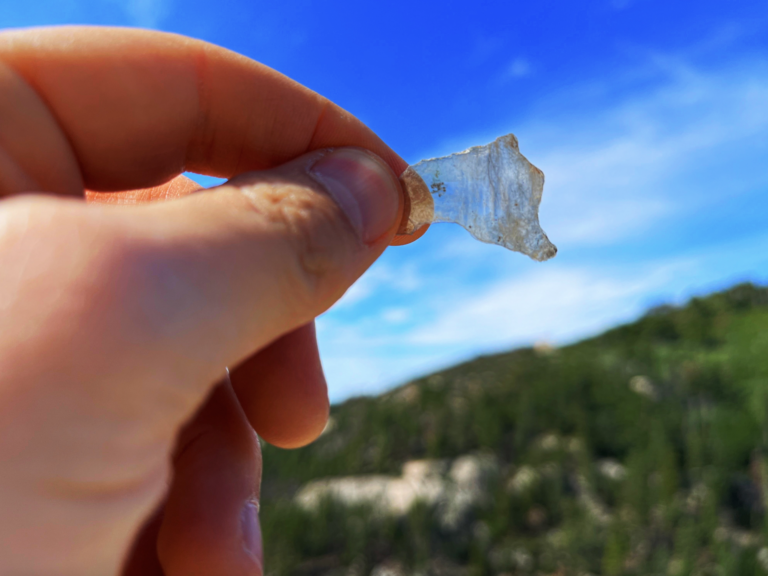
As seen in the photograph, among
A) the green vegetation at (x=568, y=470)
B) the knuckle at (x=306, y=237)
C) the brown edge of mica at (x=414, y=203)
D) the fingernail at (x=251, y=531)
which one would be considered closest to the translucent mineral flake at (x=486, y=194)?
the brown edge of mica at (x=414, y=203)

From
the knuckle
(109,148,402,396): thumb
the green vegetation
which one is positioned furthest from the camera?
the green vegetation

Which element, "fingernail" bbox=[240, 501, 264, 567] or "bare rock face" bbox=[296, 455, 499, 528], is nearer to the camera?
"fingernail" bbox=[240, 501, 264, 567]

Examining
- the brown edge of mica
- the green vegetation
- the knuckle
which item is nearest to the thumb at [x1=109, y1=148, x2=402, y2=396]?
the knuckle

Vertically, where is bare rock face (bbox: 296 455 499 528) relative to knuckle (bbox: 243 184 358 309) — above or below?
below

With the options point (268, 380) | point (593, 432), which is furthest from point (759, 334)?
point (268, 380)

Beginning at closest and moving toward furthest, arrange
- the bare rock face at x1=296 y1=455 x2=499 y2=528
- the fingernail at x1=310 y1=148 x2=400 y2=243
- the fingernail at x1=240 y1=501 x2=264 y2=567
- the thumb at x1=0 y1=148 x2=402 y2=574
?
1. the thumb at x1=0 y1=148 x2=402 y2=574
2. the fingernail at x1=310 y1=148 x2=400 y2=243
3. the fingernail at x1=240 y1=501 x2=264 y2=567
4. the bare rock face at x1=296 y1=455 x2=499 y2=528

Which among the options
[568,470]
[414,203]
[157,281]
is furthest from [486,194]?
[568,470]

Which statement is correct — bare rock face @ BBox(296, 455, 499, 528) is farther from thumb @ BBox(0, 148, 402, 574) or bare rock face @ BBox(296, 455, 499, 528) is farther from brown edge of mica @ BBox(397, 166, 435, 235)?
thumb @ BBox(0, 148, 402, 574)

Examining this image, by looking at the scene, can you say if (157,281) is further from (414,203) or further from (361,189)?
(414,203)
